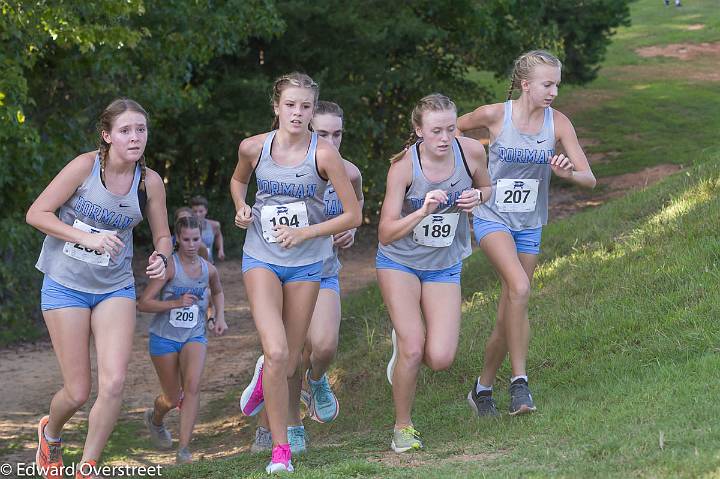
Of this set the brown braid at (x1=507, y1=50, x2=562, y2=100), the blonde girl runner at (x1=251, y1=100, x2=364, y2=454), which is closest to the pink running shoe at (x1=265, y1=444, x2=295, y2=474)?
the blonde girl runner at (x1=251, y1=100, x2=364, y2=454)

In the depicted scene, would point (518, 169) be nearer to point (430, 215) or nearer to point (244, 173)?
point (430, 215)

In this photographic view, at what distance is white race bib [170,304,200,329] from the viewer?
27.4 ft

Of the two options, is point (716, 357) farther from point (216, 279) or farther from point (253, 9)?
point (253, 9)

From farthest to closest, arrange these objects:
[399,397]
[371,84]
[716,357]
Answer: [371,84], [716,357], [399,397]

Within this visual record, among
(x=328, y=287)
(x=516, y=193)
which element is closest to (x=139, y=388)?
(x=328, y=287)

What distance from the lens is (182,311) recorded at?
836cm

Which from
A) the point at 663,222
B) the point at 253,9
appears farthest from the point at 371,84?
the point at 663,222

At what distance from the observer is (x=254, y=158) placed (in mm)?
6629

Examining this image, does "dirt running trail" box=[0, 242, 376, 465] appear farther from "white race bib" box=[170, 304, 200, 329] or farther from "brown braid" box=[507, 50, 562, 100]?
"brown braid" box=[507, 50, 562, 100]

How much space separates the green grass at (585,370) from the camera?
599cm

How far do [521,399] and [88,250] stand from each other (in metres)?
2.74

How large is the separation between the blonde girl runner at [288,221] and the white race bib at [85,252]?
764 mm

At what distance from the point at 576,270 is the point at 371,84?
9.83 meters

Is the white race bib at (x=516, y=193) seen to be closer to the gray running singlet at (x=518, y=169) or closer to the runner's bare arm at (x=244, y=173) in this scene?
the gray running singlet at (x=518, y=169)
